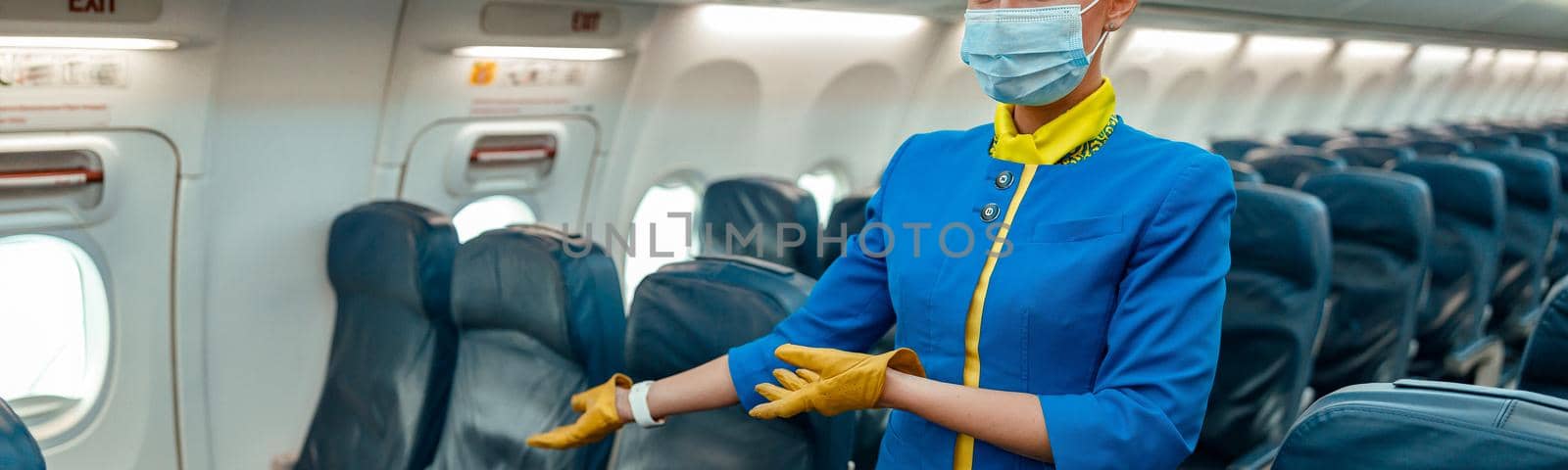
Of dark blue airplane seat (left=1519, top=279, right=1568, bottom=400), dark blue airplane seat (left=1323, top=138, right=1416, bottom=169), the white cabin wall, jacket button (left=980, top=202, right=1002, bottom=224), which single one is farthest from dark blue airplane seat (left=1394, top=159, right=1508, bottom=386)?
the white cabin wall

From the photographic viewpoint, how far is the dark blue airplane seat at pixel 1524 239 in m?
5.20

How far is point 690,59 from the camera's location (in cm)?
548

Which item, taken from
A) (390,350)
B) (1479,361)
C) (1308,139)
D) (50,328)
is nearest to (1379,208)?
(1479,361)

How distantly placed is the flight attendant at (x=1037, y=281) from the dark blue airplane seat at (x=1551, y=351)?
2.84 ft

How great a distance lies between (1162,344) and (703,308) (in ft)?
3.64

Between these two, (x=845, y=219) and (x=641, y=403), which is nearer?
(x=641, y=403)

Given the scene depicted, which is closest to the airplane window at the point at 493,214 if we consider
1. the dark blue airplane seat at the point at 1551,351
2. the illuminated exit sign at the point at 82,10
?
the illuminated exit sign at the point at 82,10

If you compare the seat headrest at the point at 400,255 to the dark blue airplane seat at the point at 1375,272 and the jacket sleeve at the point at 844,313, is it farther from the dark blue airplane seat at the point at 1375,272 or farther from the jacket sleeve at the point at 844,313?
the dark blue airplane seat at the point at 1375,272

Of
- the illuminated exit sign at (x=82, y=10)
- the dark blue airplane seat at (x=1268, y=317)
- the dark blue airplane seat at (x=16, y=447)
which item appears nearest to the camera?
the dark blue airplane seat at (x=16, y=447)

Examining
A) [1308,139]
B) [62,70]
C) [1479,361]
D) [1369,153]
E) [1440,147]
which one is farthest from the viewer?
[1308,139]

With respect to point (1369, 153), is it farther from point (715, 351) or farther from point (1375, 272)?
point (715, 351)

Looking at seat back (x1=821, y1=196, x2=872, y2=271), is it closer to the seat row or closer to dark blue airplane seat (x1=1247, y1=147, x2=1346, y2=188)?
the seat row

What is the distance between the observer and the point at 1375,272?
3.91 metres

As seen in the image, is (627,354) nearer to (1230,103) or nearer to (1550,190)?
(1550,190)
